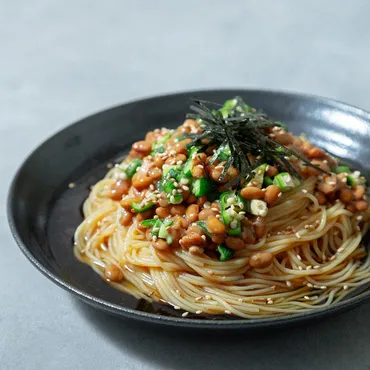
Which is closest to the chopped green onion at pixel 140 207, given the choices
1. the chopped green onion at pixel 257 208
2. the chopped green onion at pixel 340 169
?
the chopped green onion at pixel 257 208

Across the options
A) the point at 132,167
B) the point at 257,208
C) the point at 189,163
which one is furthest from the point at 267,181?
the point at 132,167

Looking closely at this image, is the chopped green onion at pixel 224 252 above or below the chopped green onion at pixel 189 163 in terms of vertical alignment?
below

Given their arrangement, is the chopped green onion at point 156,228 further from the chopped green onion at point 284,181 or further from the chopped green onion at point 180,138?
the chopped green onion at point 284,181

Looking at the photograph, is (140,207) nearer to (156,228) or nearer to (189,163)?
(156,228)

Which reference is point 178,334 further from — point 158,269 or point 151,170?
point 151,170

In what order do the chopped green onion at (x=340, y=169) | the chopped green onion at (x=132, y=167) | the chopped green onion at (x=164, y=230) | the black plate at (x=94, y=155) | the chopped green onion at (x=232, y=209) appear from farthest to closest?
the chopped green onion at (x=340, y=169)
the chopped green onion at (x=132, y=167)
the black plate at (x=94, y=155)
the chopped green onion at (x=164, y=230)
the chopped green onion at (x=232, y=209)

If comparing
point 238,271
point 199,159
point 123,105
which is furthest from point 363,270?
point 123,105

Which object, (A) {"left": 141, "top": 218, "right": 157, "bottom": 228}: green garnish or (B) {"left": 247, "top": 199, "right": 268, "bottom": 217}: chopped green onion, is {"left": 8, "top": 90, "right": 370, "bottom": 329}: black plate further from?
(B) {"left": 247, "top": 199, "right": 268, "bottom": 217}: chopped green onion
